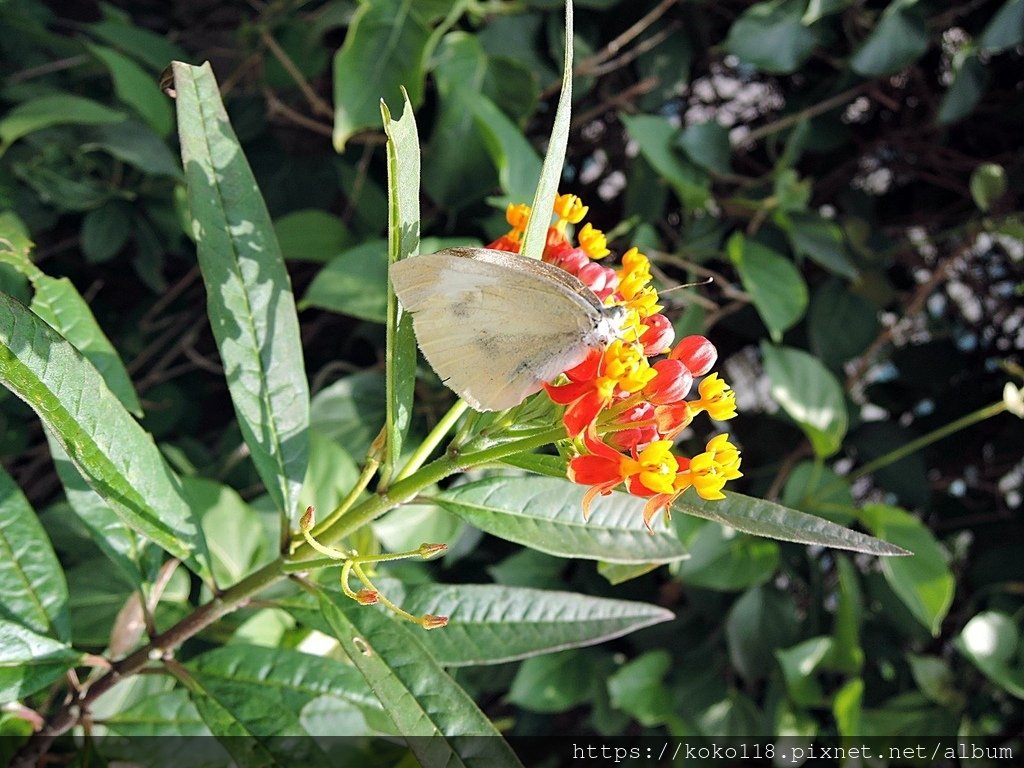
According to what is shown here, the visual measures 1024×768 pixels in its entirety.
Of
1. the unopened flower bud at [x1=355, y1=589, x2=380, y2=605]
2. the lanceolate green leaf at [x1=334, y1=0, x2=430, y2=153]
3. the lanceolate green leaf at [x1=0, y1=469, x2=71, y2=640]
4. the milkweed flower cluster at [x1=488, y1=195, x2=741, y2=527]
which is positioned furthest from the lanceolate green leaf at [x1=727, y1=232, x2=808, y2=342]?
the lanceolate green leaf at [x1=0, y1=469, x2=71, y2=640]

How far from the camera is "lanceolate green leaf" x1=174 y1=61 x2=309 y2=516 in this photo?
2.47 feet

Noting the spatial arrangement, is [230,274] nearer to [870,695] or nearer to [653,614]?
[653,614]

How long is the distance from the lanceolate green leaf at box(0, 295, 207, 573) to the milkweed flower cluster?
359mm

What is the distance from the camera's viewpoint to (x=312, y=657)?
2.82 ft

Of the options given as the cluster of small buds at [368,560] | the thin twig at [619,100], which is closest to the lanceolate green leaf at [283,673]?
A: the cluster of small buds at [368,560]

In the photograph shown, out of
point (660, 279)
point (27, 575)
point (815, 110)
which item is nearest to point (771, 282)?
point (660, 279)

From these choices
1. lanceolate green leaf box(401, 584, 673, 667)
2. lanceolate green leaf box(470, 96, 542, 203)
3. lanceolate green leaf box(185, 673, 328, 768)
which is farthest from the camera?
lanceolate green leaf box(470, 96, 542, 203)

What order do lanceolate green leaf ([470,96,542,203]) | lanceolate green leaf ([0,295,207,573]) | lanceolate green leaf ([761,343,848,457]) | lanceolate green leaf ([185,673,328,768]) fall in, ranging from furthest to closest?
lanceolate green leaf ([761,343,848,457]) < lanceolate green leaf ([470,96,542,203]) < lanceolate green leaf ([185,673,328,768]) < lanceolate green leaf ([0,295,207,573])

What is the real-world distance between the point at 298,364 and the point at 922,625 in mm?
1266

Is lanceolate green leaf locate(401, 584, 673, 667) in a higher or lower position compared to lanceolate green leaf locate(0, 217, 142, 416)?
lower

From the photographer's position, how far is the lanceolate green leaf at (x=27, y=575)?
2.59 feet

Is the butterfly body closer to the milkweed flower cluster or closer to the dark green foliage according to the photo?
the milkweed flower cluster

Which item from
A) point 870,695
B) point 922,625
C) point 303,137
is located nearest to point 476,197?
point 303,137

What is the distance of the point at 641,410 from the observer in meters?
0.64
